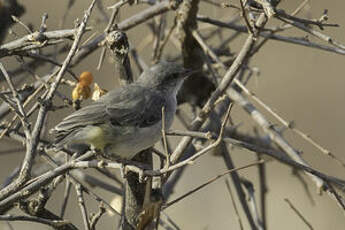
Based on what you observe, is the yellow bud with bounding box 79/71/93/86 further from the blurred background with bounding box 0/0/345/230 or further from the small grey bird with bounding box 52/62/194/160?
the blurred background with bounding box 0/0/345/230

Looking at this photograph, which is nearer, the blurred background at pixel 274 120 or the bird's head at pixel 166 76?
the bird's head at pixel 166 76

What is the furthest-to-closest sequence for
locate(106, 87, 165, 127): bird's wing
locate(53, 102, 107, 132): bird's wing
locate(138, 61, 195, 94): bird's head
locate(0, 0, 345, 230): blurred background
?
1. locate(0, 0, 345, 230): blurred background
2. locate(138, 61, 195, 94): bird's head
3. locate(106, 87, 165, 127): bird's wing
4. locate(53, 102, 107, 132): bird's wing

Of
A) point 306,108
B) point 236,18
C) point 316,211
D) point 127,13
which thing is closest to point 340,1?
point 306,108

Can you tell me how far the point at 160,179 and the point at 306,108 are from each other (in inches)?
287

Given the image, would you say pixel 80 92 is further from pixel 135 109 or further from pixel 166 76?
pixel 166 76

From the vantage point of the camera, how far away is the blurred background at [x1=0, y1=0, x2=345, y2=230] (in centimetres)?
862

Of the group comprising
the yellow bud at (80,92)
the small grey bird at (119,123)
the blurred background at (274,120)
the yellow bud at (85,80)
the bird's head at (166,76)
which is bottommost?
the small grey bird at (119,123)

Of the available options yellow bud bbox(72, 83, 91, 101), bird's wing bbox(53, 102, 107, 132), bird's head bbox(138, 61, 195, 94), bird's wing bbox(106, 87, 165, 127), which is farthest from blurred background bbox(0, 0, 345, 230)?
yellow bud bbox(72, 83, 91, 101)

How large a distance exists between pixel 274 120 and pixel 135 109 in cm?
573

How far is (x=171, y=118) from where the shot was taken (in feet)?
14.8

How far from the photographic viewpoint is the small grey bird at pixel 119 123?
13.2ft

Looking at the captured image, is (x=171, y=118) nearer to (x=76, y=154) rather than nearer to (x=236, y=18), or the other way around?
(x=76, y=154)

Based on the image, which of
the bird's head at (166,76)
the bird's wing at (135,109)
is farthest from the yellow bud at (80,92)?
the bird's head at (166,76)

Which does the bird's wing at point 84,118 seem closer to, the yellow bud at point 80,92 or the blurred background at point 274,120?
the yellow bud at point 80,92
